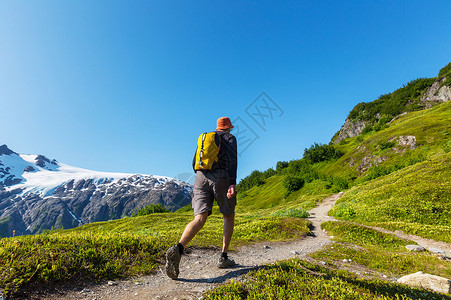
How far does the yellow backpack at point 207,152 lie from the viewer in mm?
5281

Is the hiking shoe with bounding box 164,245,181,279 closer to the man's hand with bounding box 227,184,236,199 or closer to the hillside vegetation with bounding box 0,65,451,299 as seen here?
the hillside vegetation with bounding box 0,65,451,299

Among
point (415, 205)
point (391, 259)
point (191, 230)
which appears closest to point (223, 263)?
point (191, 230)

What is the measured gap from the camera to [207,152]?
534 centimetres

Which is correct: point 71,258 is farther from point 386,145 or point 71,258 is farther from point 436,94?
point 436,94

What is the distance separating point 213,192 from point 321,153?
6402 centimetres

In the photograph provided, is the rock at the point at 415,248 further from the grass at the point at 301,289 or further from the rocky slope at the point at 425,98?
the rocky slope at the point at 425,98

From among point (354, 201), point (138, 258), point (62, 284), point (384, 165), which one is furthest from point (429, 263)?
point (384, 165)

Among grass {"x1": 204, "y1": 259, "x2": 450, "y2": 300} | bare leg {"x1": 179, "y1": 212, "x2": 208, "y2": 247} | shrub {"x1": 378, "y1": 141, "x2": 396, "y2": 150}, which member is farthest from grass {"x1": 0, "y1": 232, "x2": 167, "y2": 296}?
shrub {"x1": 378, "y1": 141, "x2": 396, "y2": 150}

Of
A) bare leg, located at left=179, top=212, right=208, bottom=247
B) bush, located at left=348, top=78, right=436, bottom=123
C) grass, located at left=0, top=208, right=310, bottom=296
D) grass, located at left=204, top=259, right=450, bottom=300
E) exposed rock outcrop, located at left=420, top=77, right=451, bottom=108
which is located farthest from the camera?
bush, located at left=348, top=78, right=436, bottom=123

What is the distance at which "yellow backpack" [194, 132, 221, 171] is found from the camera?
5.28 metres

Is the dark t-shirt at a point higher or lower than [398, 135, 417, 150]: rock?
lower

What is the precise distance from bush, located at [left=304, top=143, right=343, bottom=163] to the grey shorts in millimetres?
59984

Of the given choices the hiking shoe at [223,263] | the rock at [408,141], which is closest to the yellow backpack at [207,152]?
the hiking shoe at [223,263]

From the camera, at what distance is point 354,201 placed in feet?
68.8
